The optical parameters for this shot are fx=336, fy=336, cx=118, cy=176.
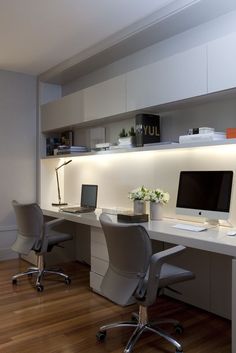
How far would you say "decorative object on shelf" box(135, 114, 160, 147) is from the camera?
3271 mm

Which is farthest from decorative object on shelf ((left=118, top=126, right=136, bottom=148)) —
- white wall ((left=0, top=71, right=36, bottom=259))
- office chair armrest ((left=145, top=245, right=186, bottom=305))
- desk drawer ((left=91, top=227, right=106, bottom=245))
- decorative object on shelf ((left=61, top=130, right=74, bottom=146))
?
white wall ((left=0, top=71, right=36, bottom=259))

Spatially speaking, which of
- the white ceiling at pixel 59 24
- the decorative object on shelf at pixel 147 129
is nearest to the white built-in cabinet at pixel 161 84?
the decorative object on shelf at pixel 147 129

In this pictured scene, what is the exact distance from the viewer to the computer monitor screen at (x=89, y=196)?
13.3 feet

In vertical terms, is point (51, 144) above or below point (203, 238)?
above

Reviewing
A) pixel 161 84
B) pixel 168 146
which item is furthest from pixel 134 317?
pixel 161 84

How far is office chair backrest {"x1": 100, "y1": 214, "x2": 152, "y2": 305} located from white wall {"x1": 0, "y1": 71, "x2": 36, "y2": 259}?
9.26ft

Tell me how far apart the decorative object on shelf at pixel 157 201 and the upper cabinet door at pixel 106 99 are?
918 mm

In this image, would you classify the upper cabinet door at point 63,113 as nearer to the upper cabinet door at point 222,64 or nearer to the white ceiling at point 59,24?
the white ceiling at point 59,24

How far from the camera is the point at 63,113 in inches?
176

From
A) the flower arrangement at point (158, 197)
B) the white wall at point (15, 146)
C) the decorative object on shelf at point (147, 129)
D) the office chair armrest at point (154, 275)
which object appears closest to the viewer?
the office chair armrest at point (154, 275)

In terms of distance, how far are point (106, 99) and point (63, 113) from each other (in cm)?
98

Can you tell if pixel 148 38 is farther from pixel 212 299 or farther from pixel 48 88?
pixel 212 299

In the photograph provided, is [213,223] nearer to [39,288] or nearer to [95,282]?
[95,282]

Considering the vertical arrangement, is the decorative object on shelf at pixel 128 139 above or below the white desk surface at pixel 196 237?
above
